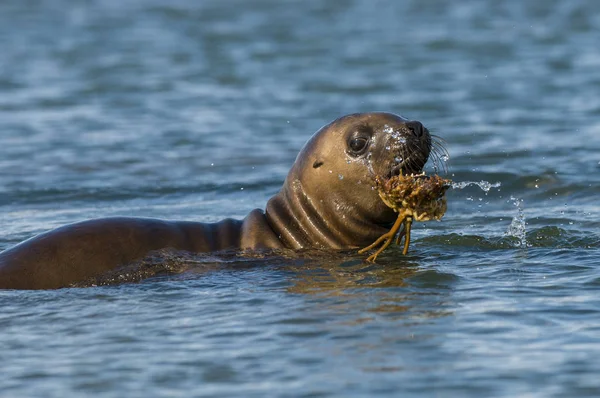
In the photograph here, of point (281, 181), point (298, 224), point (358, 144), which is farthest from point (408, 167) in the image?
point (281, 181)

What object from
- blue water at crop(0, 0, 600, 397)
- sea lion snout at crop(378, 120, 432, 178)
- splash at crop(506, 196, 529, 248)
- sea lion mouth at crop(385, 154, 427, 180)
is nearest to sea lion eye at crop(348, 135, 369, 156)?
sea lion snout at crop(378, 120, 432, 178)

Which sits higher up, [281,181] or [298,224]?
[281,181]

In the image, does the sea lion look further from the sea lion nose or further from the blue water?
the blue water

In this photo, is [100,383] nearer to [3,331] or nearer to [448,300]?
[3,331]

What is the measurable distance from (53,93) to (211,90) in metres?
2.56

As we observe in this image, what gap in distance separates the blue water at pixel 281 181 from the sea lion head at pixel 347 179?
0.43 m

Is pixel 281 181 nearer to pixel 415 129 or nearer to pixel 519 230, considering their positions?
pixel 519 230

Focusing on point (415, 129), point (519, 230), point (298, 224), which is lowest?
point (519, 230)

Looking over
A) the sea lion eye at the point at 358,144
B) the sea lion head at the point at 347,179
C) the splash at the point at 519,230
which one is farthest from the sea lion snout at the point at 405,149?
the splash at the point at 519,230

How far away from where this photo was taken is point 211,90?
19406 millimetres

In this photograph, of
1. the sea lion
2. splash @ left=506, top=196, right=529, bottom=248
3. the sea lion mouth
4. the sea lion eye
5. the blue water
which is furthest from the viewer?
splash @ left=506, top=196, right=529, bottom=248

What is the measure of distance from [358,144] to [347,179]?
27 centimetres

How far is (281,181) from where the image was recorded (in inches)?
495

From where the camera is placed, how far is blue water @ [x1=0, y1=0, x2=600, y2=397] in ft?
20.4
